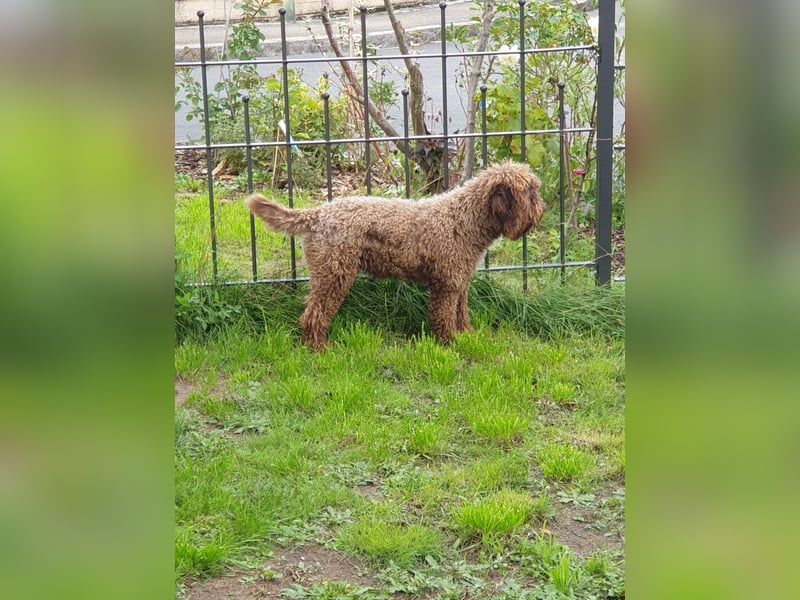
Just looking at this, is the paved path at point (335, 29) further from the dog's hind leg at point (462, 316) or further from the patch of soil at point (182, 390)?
the patch of soil at point (182, 390)

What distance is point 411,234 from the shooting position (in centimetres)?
495

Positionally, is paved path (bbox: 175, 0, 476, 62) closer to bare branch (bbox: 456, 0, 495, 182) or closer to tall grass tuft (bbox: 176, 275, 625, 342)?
bare branch (bbox: 456, 0, 495, 182)

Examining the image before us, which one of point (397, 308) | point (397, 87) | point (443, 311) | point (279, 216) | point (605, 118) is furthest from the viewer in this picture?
point (397, 87)

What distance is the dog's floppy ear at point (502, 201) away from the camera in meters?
4.94

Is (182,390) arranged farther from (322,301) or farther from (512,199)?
(512,199)

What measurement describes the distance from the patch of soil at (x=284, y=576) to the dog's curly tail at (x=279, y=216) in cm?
215

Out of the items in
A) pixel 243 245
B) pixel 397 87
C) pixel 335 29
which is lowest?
pixel 243 245

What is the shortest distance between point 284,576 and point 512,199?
2634mm

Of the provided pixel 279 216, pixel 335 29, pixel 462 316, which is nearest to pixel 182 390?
pixel 279 216
